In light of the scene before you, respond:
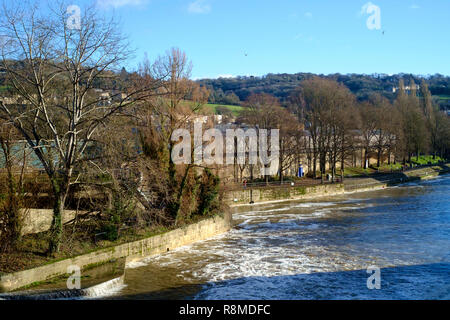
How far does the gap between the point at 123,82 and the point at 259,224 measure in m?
17.5

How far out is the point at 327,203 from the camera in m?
44.2

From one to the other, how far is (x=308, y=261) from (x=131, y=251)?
27.4 ft

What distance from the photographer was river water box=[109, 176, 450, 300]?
55.0ft

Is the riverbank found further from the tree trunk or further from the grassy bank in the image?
the tree trunk

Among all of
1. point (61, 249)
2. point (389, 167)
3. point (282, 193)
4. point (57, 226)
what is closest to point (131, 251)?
point (61, 249)

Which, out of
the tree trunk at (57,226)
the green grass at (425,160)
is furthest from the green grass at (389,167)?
the tree trunk at (57,226)

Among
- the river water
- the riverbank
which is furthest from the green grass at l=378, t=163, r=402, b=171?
the river water

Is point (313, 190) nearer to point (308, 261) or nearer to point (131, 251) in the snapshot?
point (308, 261)

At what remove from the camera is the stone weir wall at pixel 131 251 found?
15.5m

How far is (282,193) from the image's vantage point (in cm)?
4675

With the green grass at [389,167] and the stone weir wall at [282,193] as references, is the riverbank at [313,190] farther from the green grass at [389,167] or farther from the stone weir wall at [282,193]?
the green grass at [389,167]

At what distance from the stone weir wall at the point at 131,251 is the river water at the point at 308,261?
1.79 feet
